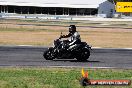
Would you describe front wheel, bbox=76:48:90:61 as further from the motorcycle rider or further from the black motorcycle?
the motorcycle rider

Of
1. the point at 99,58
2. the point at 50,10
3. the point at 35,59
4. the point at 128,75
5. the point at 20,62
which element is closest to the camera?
the point at 128,75

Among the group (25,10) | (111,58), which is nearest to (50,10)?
(25,10)

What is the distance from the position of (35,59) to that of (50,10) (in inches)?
3168

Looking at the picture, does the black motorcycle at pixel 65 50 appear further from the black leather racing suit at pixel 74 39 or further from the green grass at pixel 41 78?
the green grass at pixel 41 78

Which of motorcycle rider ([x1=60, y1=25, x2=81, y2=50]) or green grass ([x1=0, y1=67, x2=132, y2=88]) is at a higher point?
motorcycle rider ([x1=60, y1=25, x2=81, y2=50])

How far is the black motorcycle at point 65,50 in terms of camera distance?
70.3 feet

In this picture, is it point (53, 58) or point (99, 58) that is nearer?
point (53, 58)

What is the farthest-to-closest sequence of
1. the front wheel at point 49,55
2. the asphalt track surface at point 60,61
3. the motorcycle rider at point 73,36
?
1. the front wheel at point 49,55
2. the motorcycle rider at point 73,36
3. the asphalt track surface at point 60,61

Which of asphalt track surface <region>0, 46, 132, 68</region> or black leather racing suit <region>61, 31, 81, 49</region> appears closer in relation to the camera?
asphalt track surface <region>0, 46, 132, 68</region>

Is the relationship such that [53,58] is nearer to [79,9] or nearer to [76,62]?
[76,62]

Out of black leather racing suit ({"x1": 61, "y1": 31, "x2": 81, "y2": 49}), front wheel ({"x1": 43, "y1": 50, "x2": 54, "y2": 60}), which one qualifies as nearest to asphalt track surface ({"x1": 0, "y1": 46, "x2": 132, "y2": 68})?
front wheel ({"x1": 43, "y1": 50, "x2": 54, "y2": 60})

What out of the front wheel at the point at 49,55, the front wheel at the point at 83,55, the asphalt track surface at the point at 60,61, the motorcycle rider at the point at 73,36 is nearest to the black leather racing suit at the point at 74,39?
the motorcycle rider at the point at 73,36

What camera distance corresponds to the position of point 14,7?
102500mm

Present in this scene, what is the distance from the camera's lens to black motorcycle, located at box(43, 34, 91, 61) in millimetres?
21422
